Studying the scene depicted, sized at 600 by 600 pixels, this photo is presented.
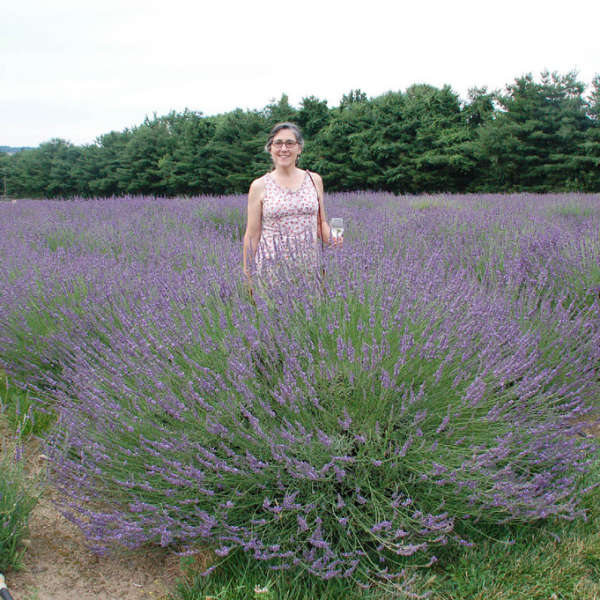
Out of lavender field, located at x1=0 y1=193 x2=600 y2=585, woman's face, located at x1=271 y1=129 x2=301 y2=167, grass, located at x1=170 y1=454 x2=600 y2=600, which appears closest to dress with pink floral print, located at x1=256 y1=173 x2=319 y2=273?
woman's face, located at x1=271 y1=129 x2=301 y2=167

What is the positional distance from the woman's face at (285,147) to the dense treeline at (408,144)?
17670 millimetres

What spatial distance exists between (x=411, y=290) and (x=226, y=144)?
2379 cm

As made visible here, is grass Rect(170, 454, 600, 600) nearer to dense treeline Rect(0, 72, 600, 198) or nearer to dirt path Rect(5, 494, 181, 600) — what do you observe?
dirt path Rect(5, 494, 181, 600)

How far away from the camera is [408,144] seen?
68.1 ft

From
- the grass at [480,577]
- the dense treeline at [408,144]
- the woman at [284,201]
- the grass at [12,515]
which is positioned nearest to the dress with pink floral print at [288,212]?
the woman at [284,201]

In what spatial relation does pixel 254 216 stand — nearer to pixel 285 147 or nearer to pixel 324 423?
pixel 285 147

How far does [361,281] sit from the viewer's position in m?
2.34

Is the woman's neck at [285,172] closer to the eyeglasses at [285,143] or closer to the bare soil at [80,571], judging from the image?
the eyeglasses at [285,143]

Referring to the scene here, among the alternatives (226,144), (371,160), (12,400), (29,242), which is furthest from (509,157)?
(12,400)

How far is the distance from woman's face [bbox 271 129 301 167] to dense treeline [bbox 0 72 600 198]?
17.7 meters

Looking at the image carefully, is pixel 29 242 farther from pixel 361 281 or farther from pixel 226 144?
pixel 226 144

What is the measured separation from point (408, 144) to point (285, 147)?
1880 centimetres

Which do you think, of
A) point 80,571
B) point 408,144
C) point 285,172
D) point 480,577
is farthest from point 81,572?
point 408,144

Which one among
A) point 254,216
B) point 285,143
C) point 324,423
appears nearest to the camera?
point 324,423
